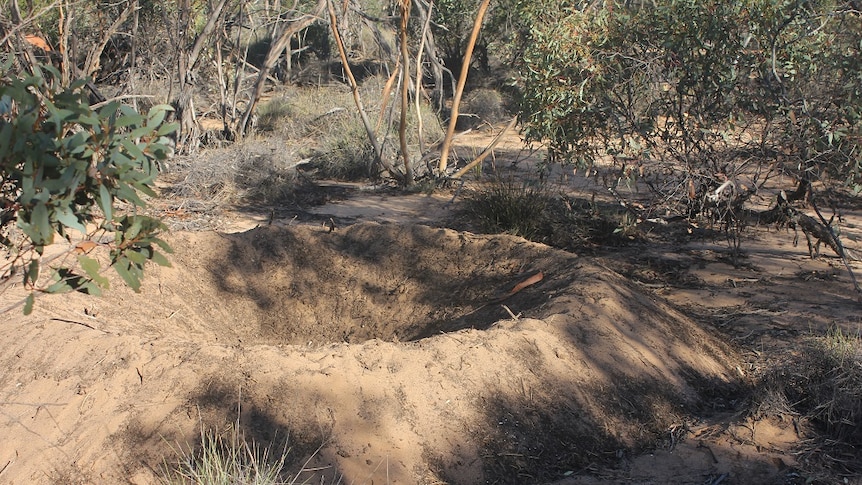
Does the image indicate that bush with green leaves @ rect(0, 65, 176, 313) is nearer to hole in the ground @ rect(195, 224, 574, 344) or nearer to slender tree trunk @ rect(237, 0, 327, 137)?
hole in the ground @ rect(195, 224, 574, 344)

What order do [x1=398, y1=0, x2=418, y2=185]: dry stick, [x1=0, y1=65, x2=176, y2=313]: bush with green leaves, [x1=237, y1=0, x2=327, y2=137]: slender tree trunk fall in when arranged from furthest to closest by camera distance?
1. [x1=237, y1=0, x2=327, y2=137]: slender tree trunk
2. [x1=398, y1=0, x2=418, y2=185]: dry stick
3. [x1=0, y1=65, x2=176, y2=313]: bush with green leaves

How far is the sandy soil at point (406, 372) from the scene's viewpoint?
373 centimetres

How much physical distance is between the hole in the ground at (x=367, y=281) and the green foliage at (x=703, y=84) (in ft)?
5.64

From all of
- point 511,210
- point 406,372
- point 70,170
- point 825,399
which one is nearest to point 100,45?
point 511,210

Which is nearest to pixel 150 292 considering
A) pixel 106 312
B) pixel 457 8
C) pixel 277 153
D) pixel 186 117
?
pixel 106 312

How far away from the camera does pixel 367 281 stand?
245 inches

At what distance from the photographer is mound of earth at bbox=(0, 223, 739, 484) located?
3697mm

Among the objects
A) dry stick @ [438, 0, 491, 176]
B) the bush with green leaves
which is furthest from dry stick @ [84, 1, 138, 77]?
the bush with green leaves

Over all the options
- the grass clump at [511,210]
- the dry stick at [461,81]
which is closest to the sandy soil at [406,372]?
the grass clump at [511,210]

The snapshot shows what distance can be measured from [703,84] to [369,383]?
14.3 ft

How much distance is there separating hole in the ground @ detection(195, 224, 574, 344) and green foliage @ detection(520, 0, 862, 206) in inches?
67.7

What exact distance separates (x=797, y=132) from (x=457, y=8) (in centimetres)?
1260

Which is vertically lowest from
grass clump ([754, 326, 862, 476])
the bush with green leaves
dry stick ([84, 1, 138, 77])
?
dry stick ([84, 1, 138, 77])

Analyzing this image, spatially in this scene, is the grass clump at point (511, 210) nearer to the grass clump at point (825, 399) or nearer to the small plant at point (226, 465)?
the grass clump at point (825, 399)
